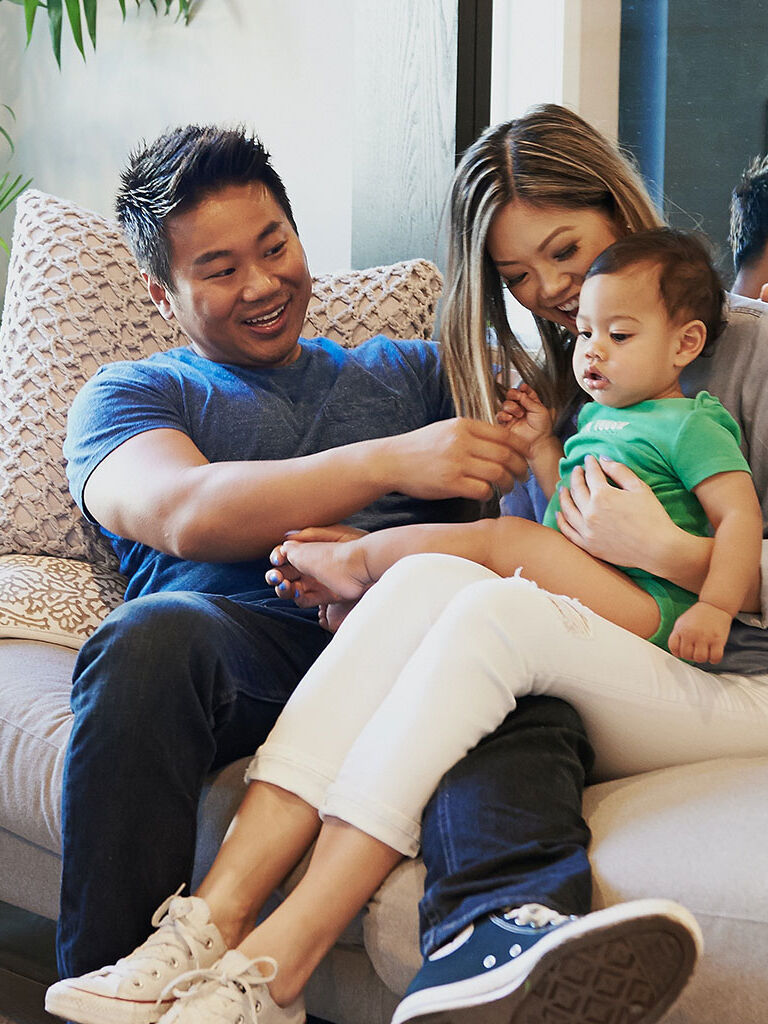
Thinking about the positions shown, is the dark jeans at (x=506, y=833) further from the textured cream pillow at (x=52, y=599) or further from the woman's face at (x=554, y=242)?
the textured cream pillow at (x=52, y=599)

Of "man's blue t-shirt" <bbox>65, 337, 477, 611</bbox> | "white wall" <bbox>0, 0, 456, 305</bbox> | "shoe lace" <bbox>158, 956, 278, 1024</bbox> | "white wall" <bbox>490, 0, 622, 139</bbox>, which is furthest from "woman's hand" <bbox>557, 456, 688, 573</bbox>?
"white wall" <bbox>490, 0, 622, 139</bbox>

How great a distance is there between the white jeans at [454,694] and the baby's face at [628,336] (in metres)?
0.27

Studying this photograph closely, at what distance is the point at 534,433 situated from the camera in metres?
1.47

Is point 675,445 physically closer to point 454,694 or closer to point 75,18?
point 454,694

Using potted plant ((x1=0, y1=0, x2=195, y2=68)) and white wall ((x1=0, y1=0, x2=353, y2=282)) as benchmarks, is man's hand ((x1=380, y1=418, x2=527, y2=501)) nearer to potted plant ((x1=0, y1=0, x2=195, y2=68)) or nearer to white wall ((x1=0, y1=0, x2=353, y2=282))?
white wall ((x1=0, y1=0, x2=353, y2=282))

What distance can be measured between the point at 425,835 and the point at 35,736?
0.53 meters

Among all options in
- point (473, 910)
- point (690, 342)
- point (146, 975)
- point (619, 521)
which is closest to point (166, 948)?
point (146, 975)

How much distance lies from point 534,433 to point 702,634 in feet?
1.47

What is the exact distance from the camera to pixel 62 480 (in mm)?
1690

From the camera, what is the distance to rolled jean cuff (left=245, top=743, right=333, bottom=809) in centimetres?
108

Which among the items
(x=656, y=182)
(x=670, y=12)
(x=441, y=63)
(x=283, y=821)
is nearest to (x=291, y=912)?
(x=283, y=821)

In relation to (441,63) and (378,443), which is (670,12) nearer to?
(441,63)

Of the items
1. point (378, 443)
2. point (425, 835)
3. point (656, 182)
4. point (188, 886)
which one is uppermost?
point (656, 182)

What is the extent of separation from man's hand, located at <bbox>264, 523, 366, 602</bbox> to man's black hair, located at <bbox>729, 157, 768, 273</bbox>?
1090mm
